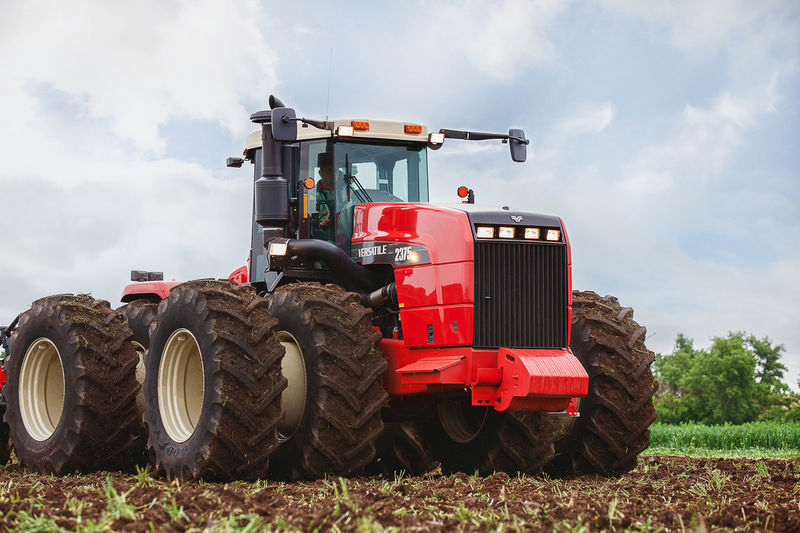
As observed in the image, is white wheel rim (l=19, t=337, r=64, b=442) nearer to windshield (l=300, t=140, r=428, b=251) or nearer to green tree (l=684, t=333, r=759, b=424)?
windshield (l=300, t=140, r=428, b=251)

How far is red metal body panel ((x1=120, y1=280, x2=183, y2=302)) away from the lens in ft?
38.1

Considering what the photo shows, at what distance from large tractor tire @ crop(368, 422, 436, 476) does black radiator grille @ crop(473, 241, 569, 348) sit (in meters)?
1.32

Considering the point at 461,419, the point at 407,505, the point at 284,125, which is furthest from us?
the point at 461,419

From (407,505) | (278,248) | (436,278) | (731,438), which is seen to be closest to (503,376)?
(436,278)

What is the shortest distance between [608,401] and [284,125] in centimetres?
397

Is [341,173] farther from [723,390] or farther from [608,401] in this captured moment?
[723,390]

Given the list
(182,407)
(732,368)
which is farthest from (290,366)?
(732,368)

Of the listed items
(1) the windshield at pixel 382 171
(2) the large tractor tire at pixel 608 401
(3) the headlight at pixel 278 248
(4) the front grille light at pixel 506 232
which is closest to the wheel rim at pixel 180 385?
(3) the headlight at pixel 278 248

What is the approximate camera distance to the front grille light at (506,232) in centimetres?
825

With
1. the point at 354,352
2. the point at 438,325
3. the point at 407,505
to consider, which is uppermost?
the point at 438,325

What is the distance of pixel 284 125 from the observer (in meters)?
8.34

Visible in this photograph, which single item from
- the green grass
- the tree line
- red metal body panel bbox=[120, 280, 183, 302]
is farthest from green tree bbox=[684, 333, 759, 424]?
red metal body panel bbox=[120, 280, 183, 302]

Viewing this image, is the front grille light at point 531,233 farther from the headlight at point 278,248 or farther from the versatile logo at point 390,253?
the headlight at point 278,248

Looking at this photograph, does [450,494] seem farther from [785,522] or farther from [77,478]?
[77,478]
